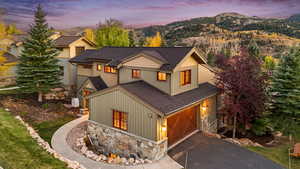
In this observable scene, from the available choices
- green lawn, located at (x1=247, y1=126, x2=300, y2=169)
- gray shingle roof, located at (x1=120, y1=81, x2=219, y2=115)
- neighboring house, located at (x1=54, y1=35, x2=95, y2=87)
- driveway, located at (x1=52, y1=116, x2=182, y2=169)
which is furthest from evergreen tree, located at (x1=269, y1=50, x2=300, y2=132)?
neighboring house, located at (x1=54, y1=35, x2=95, y2=87)

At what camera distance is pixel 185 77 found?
13516 mm

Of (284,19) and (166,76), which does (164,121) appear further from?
(284,19)

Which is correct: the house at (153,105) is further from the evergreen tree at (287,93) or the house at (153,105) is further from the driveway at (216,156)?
the evergreen tree at (287,93)

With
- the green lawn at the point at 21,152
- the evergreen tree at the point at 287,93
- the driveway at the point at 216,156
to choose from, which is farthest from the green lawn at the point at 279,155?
the green lawn at the point at 21,152

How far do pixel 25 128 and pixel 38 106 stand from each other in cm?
655

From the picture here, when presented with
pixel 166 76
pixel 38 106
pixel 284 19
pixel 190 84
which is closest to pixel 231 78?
pixel 190 84

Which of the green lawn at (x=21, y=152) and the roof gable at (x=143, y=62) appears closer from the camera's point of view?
the green lawn at (x=21, y=152)

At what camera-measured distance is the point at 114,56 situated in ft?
58.9

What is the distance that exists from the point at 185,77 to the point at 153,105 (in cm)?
464

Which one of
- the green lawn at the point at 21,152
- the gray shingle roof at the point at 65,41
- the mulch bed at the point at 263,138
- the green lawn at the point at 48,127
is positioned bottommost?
the mulch bed at the point at 263,138

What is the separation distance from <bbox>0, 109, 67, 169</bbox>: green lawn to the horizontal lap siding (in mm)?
3753

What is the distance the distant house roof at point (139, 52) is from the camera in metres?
12.5

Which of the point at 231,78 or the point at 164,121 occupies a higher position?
the point at 231,78

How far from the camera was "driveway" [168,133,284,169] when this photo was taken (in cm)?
942
